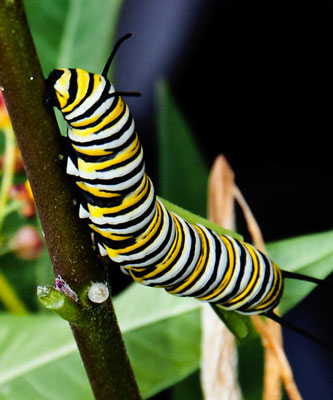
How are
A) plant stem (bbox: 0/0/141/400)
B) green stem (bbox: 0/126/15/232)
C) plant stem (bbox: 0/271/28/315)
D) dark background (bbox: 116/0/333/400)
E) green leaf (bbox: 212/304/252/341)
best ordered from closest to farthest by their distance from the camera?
plant stem (bbox: 0/0/141/400) → green leaf (bbox: 212/304/252/341) → green stem (bbox: 0/126/15/232) → plant stem (bbox: 0/271/28/315) → dark background (bbox: 116/0/333/400)

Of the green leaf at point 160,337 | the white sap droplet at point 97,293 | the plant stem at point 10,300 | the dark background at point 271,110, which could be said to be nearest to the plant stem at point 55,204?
the white sap droplet at point 97,293

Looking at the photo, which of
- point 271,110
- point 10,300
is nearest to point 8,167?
point 10,300

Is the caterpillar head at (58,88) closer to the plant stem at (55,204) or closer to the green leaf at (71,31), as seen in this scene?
the plant stem at (55,204)

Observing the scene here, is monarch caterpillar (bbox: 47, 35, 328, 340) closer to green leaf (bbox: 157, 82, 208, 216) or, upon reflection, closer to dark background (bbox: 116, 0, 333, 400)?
green leaf (bbox: 157, 82, 208, 216)

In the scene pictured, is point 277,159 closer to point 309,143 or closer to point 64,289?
point 309,143

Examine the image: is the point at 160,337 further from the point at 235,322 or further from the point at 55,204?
the point at 55,204

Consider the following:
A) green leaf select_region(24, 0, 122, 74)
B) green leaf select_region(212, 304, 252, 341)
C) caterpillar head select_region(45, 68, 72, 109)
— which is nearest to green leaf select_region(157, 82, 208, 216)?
green leaf select_region(24, 0, 122, 74)

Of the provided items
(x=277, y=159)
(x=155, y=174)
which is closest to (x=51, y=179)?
(x=155, y=174)

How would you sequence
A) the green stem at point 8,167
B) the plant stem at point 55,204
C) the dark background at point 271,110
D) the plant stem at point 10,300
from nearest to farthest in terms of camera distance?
the plant stem at point 55,204, the green stem at point 8,167, the plant stem at point 10,300, the dark background at point 271,110
